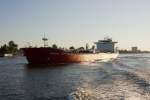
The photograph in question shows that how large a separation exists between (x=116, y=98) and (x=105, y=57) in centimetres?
8888

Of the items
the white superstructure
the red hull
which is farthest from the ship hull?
the white superstructure

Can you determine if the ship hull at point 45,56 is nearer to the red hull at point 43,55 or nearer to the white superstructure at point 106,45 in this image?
the red hull at point 43,55

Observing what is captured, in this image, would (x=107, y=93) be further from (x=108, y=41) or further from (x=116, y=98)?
(x=108, y=41)

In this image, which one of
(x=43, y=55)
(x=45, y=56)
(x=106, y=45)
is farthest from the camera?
(x=106, y=45)

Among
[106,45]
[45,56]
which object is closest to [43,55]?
[45,56]

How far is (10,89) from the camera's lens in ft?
99.1

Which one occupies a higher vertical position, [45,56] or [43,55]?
[43,55]

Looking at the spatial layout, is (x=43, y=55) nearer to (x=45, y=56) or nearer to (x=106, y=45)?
(x=45, y=56)

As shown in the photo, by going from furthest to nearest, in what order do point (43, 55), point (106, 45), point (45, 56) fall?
Result: point (106, 45) → point (45, 56) → point (43, 55)

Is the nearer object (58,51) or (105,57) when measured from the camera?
(58,51)

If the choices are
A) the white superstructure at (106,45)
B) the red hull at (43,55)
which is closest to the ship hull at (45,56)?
the red hull at (43,55)

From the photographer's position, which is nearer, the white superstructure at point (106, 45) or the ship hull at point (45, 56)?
the ship hull at point (45, 56)

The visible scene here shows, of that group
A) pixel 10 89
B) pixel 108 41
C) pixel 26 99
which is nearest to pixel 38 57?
pixel 10 89

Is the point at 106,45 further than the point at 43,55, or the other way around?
the point at 106,45
